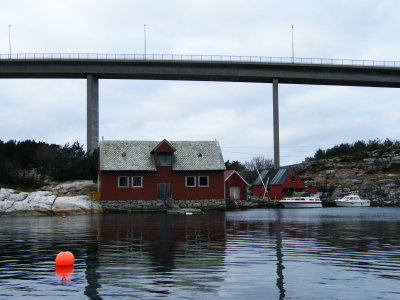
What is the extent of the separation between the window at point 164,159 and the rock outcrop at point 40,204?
9093 mm

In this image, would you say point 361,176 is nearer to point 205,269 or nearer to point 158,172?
point 158,172

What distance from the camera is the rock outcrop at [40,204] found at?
1959 inches

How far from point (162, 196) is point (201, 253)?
4070cm

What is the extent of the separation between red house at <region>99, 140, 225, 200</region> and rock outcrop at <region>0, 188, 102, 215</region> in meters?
4.27

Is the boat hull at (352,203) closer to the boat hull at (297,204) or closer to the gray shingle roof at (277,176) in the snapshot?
the boat hull at (297,204)

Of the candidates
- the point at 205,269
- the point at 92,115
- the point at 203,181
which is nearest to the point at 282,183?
the point at 203,181

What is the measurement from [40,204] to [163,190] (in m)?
13.6

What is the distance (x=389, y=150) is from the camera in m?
102

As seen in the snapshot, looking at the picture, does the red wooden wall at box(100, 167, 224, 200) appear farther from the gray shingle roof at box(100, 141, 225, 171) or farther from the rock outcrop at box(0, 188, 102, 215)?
the rock outcrop at box(0, 188, 102, 215)

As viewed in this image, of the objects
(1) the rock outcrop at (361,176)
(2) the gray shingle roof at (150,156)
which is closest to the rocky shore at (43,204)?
(2) the gray shingle roof at (150,156)

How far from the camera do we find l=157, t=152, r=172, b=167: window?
190ft

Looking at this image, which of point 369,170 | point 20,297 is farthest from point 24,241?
point 369,170

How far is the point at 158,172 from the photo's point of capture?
57812 mm

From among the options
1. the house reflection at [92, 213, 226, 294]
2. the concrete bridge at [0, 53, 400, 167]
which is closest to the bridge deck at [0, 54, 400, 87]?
the concrete bridge at [0, 53, 400, 167]
